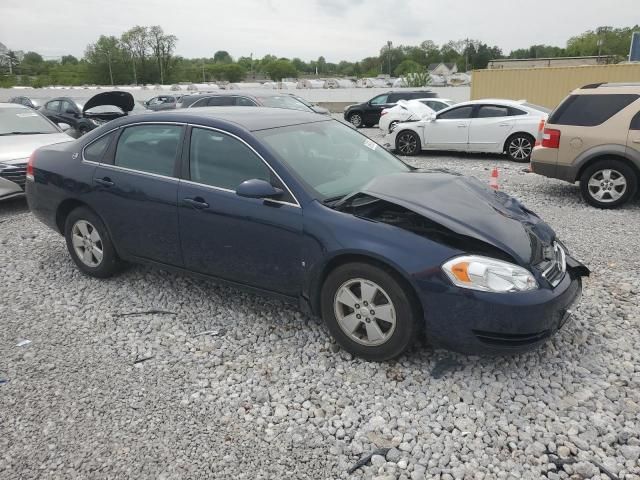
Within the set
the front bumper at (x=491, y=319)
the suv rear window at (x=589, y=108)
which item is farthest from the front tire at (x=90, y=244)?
the suv rear window at (x=589, y=108)

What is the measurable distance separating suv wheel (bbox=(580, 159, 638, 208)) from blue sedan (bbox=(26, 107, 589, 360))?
14.1 ft

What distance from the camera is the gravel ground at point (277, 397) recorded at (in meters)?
2.61

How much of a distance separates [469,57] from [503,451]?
109965 mm

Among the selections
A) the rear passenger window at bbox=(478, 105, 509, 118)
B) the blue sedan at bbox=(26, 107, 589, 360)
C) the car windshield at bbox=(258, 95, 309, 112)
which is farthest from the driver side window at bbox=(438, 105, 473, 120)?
the blue sedan at bbox=(26, 107, 589, 360)

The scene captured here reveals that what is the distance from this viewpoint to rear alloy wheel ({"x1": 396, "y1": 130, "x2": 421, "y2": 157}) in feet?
43.0

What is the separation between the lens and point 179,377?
11.0 ft

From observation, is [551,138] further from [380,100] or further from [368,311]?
[380,100]

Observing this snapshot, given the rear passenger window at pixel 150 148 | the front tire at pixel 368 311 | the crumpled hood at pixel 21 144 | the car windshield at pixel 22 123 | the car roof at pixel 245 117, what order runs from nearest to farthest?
the front tire at pixel 368 311
the car roof at pixel 245 117
the rear passenger window at pixel 150 148
the crumpled hood at pixel 21 144
the car windshield at pixel 22 123

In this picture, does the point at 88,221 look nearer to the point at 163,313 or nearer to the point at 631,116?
the point at 163,313

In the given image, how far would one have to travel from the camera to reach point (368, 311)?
3275 millimetres

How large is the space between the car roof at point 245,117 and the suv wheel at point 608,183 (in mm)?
4791

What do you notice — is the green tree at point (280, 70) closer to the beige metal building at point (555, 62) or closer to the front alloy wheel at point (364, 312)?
the beige metal building at point (555, 62)

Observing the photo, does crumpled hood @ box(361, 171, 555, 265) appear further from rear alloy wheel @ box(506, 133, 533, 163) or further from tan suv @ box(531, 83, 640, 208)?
rear alloy wheel @ box(506, 133, 533, 163)

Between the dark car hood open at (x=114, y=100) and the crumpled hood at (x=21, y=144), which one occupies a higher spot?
the dark car hood open at (x=114, y=100)
